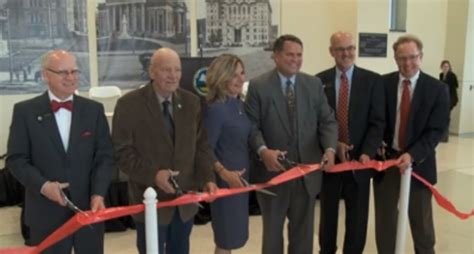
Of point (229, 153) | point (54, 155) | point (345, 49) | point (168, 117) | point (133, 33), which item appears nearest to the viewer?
point (54, 155)

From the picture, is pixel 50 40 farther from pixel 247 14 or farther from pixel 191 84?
pixel 247 14

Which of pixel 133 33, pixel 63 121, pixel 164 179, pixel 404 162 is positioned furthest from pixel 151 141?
pixel 133 33

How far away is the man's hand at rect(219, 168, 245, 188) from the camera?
257 centimetres

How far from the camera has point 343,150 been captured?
301cm

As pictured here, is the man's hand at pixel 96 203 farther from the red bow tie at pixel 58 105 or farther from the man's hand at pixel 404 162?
Result: the man's hand at pixel 404 162

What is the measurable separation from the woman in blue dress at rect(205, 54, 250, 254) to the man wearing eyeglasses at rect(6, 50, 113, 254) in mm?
619

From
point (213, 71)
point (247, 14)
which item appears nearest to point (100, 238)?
point (213, 71)

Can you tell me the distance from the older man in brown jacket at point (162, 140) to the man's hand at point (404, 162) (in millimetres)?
1222

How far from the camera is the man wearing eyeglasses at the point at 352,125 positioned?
9.88 ft

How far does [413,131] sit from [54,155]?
7.11ft

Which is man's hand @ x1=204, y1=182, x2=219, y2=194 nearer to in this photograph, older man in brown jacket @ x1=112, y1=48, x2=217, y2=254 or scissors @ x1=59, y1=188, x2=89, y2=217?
older man in brown jacket @ x1=112, y1=48, x2=217, y2=254

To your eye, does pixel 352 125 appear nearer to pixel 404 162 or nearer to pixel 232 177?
pixel 404 162

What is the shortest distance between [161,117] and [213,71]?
0.46m

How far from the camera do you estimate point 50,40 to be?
21.4 feet
